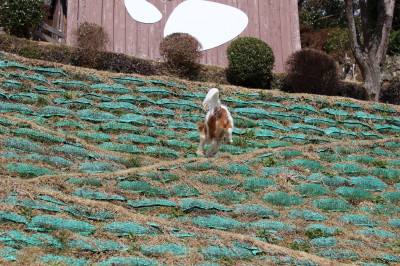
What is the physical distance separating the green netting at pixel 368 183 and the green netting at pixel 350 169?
257 mm

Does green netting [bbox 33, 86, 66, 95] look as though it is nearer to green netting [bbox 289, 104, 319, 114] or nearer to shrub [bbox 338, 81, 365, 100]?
green netting [bbox 289, 104, 319, 114]

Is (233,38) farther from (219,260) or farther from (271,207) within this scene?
(219,260)

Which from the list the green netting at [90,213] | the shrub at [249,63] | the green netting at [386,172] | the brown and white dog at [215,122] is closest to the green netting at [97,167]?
the brown and white dog at [215,122]

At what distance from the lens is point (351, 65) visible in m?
19.9

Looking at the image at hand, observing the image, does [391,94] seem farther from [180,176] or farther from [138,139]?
[180,176]

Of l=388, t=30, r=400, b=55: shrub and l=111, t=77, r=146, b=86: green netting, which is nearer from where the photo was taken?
l=111, t=77, r=146, b=86: green netting

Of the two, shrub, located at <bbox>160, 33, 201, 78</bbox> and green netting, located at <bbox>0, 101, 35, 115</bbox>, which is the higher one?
shrub, located at <bbox>160, 33, 201, 78</bbox>

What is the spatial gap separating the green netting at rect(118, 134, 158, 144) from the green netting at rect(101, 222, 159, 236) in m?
3.43

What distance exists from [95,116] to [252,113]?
2.67 m

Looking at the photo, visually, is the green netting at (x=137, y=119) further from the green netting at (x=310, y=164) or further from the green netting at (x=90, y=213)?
the green netting at (x=90, y=213)

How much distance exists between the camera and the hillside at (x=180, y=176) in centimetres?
644

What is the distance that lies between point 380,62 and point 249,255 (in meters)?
9.37

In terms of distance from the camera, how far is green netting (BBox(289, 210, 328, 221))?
776cm

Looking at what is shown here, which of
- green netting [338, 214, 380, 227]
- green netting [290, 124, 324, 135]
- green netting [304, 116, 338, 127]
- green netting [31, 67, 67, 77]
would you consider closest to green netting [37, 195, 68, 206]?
green netting [338, 214, 380, 227]
